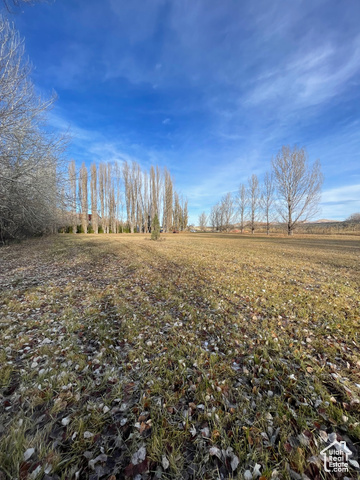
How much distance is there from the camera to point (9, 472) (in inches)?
57.6

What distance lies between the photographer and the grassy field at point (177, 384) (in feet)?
5.20

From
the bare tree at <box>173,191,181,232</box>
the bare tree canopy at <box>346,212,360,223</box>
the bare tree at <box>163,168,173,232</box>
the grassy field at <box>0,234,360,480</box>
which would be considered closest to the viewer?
the grassy field at <box>0,234,360,480</box>

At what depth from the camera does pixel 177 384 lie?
2.41 meters

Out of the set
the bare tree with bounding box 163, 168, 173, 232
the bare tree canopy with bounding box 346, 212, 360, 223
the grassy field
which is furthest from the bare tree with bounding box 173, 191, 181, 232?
the grassy field

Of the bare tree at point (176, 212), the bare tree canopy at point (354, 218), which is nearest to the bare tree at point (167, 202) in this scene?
the bare tree at point (176, 212)

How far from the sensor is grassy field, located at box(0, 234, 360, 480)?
159 centimetres

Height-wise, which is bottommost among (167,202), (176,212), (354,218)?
(354,218)

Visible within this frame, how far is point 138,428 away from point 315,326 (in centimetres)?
355

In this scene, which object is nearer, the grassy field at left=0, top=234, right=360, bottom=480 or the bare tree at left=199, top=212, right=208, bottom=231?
the grassy field at left=0, top=234, right=360, bottom=480

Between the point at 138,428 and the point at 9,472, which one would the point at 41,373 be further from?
the point at 138,428

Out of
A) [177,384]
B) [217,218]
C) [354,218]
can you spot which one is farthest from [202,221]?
[177,384]

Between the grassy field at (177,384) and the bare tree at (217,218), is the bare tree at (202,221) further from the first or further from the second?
the grassy field at (177,384)

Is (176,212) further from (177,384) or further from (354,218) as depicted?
(177,384)

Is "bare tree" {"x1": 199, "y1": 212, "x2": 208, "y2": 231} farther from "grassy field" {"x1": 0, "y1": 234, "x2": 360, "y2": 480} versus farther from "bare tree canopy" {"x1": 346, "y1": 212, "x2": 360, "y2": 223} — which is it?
"grassy field" {"x1": 0, "y1": 234, "x2": 360, "y2": 480}
